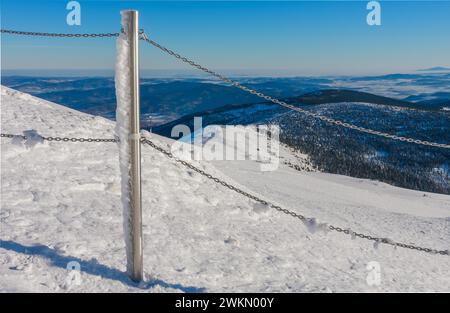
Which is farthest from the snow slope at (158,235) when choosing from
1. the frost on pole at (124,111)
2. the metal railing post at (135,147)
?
the frost on pole at (124,111)

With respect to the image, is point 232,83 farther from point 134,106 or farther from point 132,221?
point 132,221

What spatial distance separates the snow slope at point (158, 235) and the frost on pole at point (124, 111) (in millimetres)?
955

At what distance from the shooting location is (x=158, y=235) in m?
6.77

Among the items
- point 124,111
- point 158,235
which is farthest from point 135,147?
point 158,235

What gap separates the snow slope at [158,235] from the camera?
5359 millimetres

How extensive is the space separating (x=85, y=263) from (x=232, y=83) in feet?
9.58

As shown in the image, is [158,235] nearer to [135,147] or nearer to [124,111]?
[135,147]

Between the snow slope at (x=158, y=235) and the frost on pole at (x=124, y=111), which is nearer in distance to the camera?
the frost on pole at (x=124, y=111)

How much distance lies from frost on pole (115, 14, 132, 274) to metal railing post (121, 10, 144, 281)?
0.14 ft

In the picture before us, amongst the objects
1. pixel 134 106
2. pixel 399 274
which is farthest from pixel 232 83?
pixel 399 274

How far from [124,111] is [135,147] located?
403 mm

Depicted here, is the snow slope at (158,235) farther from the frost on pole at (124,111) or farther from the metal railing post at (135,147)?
the frost on pole at (124,111)

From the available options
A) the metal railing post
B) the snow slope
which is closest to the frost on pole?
the metal railing post

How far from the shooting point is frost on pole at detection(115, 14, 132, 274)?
458 centimetres
